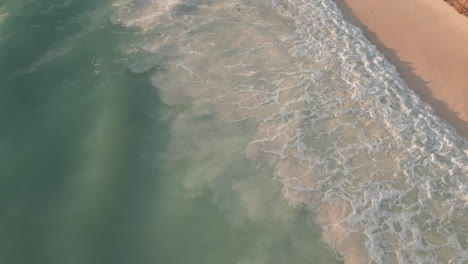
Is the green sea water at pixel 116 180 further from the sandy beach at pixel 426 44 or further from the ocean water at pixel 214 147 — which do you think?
the sandy beach at pixel 426 44

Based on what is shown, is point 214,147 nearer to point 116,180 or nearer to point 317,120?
point 116,180

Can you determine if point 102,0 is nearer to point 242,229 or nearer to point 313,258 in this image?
point 242,229

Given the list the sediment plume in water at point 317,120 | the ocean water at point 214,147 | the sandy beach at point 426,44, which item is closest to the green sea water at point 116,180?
the ocean water at point 214,147

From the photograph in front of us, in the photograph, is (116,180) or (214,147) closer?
(116,180)

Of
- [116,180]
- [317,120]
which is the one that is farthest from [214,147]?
[317,120]

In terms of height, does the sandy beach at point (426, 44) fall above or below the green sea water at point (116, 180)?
above

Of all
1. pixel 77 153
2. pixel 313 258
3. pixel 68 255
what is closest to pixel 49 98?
pixel 77 153
